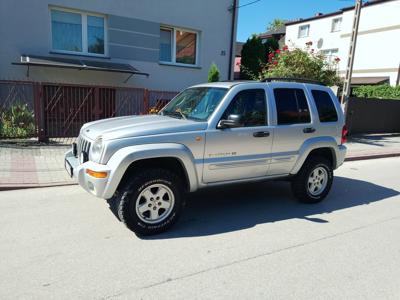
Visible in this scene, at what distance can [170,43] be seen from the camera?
13.4 m

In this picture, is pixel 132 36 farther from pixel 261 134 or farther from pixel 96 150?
pixel 96 150

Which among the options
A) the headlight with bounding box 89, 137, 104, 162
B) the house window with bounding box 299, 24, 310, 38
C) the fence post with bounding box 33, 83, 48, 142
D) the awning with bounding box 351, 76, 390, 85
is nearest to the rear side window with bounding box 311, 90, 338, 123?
the headlight with bounding box 89, 137, 104, 162

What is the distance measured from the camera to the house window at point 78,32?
1106 centimetres

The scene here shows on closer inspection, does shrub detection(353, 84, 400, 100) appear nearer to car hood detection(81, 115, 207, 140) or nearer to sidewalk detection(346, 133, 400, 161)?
sidewalk detection(346, 133, 400, 161)

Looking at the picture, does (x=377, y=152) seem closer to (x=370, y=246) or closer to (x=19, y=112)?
Answer: (x=370, y=246)

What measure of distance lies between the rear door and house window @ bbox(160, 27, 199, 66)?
29.2 feet

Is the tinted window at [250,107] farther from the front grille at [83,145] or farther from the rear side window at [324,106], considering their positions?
the front grille at [83,145]

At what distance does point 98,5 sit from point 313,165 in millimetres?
9299

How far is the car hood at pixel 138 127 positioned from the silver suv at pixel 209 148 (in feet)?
Result: 0.04

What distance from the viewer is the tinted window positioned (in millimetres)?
4633

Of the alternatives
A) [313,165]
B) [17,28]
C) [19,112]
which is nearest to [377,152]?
[313,165]

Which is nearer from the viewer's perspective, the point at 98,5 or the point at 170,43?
the point at 98,5

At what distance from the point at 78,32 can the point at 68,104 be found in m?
3.02

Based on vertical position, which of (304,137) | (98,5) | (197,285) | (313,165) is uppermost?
(98,5)
